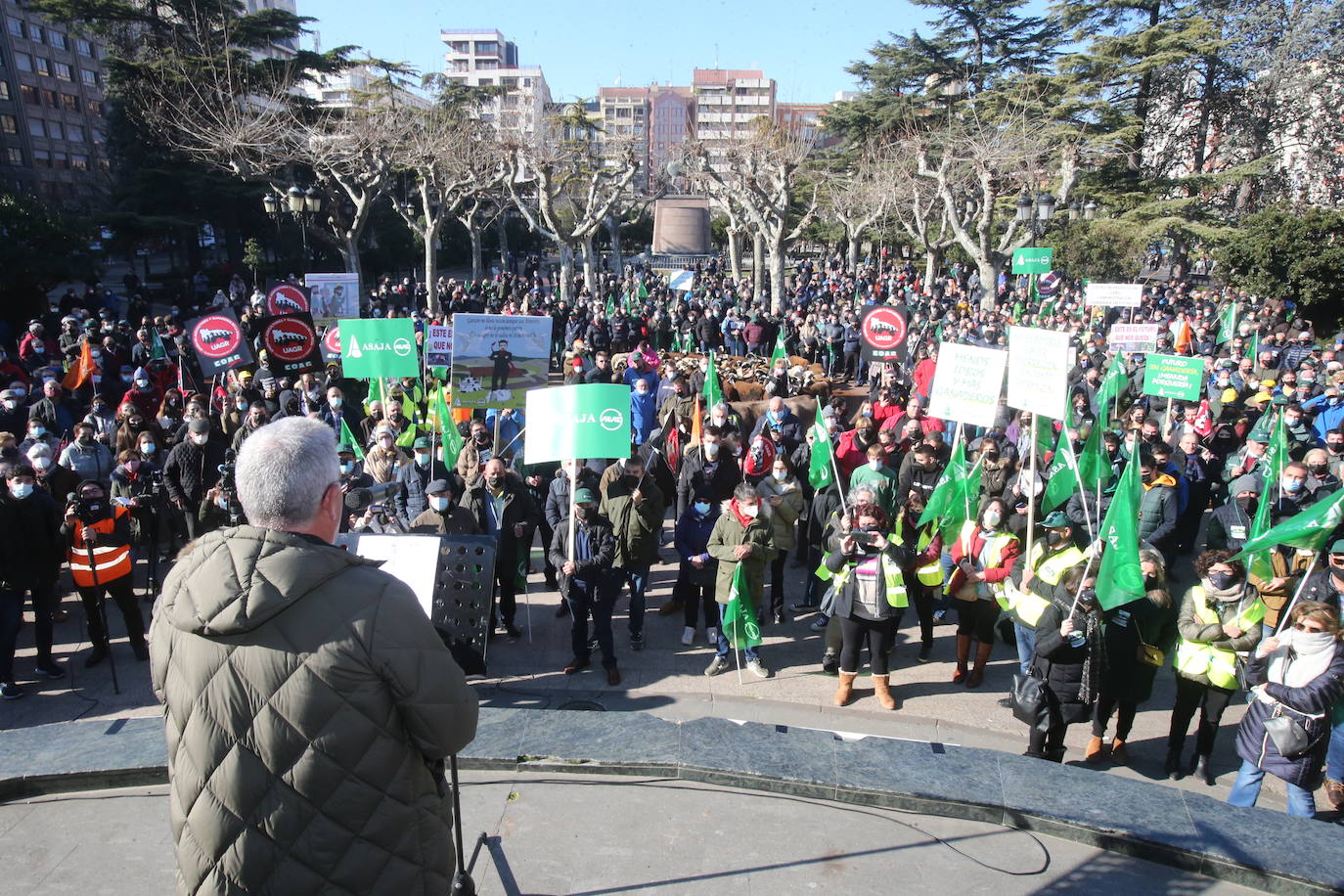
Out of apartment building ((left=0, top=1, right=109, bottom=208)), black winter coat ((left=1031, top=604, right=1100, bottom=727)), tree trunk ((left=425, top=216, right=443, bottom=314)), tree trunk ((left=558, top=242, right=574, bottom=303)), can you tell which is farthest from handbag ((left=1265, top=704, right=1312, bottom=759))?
apartment building ((left=0, top=1, right=109, bottom=208))

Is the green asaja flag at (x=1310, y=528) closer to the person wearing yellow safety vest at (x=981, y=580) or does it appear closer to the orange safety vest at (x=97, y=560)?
the person wearing yellow safety vest at (x=981, y=580)

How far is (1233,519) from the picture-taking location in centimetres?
768

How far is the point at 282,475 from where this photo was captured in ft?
6.13

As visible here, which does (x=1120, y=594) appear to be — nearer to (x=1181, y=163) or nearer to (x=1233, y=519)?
(x=1233, y=519)

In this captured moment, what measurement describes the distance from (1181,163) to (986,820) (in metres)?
43.4

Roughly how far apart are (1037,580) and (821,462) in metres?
3.16

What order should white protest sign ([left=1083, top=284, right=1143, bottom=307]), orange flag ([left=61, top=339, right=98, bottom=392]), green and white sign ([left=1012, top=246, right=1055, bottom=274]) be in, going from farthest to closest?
1. green and white sign ([left=1012, top=246, right=1055, bottom=274])
2. white protest sign ([left=1083, top=284, right=1143, bottom=307])
3. orange flag ([left=61, top=339, right=98, bottom=392])

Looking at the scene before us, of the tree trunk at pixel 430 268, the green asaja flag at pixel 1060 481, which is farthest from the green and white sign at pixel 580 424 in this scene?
the tree trunk at pixel 430 268

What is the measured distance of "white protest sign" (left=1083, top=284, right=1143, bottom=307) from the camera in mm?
17828

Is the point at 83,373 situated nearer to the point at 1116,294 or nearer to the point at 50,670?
the point at 50,670

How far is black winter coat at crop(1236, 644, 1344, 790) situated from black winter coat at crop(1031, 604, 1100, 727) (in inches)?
33.7

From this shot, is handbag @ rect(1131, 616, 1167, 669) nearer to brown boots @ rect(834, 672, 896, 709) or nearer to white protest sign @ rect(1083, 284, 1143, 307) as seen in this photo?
brown boots @ rect(834, 672, 896, 709)

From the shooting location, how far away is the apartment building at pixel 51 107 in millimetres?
52250

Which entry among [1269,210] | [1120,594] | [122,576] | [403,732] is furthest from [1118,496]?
[1269,210]
